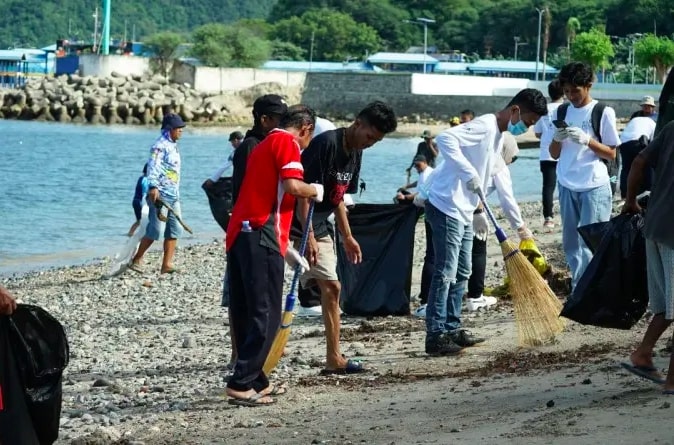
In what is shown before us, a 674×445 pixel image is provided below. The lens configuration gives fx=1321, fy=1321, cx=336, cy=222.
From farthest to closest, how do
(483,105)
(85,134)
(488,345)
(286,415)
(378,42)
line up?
1. (378,42)
2. (483,105)
3. (85,134)
4. (488,345)
5. (286,415)

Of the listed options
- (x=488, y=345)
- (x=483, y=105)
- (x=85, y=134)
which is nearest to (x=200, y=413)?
(x=488, y=345)

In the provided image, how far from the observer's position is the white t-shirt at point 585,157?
936cm

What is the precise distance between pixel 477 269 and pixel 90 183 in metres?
28.2

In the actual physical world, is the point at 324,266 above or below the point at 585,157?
below

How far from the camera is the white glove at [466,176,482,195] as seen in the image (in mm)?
8180

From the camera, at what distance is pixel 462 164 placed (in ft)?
26.9

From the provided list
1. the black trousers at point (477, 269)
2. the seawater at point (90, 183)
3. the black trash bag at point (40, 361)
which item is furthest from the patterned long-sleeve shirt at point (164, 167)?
the black trash bag at point (40, 361)

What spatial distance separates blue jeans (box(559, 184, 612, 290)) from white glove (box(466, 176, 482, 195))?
1394 millimetres

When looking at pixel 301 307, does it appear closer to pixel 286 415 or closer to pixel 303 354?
pixel 303 354

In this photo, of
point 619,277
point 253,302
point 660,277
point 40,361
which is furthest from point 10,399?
point 619,277

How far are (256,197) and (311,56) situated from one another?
120386 millimetres

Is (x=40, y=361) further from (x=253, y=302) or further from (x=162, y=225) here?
(x=162, y=225)

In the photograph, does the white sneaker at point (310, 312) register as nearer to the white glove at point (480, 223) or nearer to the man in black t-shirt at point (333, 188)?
the white glove at point (480, 223)

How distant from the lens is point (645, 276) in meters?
7.27
